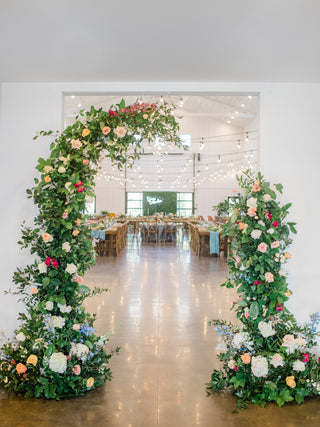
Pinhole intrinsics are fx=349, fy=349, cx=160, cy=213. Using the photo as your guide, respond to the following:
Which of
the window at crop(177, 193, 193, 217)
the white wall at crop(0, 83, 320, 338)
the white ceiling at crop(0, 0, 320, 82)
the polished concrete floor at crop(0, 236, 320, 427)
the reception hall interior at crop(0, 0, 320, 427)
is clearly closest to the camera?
the white ceiling at crop(0, 0, 320, 82)

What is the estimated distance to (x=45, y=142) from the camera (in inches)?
135

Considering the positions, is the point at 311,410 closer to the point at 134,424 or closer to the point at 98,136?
the point at 134,424

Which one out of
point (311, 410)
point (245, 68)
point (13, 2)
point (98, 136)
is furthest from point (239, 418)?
point (13, 2)

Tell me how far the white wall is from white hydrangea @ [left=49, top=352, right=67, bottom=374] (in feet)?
2.68

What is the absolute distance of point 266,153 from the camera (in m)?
3.40

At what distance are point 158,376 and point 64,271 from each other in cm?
135

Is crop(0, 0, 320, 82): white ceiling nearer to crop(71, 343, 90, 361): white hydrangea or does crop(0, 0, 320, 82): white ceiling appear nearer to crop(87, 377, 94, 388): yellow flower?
crop(71, 343, 90, 361): white hydrangea

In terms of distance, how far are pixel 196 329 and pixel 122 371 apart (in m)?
1.44

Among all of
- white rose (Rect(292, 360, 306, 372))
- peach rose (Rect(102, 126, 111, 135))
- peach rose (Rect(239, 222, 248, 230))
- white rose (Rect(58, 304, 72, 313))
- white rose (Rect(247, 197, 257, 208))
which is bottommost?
white rose (Rect(292, 360, 306, 372))

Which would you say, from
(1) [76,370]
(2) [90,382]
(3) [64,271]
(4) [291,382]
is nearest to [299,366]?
(4) [291,382]

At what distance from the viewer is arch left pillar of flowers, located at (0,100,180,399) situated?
9.53 feet

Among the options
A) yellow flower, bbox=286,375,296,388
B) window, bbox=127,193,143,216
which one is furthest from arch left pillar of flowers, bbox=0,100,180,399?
window, bbox=127,193,143,216

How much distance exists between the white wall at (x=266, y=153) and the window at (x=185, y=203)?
58.8 ft

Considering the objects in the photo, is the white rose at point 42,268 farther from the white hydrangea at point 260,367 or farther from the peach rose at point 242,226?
the white hydrangea at point 260,367
